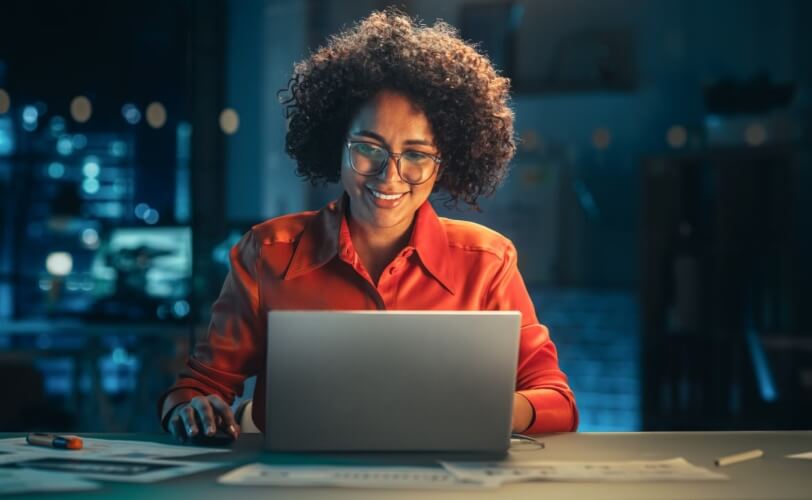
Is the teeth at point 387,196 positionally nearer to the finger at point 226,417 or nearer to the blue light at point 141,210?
the finger at point 226,417

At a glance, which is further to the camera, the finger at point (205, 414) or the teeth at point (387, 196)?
the teeth at point (387, 196)

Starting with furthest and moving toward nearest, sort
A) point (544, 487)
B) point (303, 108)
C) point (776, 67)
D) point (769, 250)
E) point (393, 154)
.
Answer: point (776, 67), point (769, 250), point (303, 108), point (393, 154), point (544, 487)

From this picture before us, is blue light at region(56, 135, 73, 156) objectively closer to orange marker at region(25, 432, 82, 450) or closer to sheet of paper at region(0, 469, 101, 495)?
orange marker at region(25, 432, 82, 450)

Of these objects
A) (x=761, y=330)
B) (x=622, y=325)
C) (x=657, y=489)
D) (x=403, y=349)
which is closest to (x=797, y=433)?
(x=657, y=489)

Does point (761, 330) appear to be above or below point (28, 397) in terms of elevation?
above

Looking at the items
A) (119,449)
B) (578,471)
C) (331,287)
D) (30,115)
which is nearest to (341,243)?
(331,287)

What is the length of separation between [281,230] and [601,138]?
3.40 metres

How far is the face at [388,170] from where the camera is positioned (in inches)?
67.8

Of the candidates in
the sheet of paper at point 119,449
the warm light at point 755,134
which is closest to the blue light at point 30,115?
the warm light at point 755,134

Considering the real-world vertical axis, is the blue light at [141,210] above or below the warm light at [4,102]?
below

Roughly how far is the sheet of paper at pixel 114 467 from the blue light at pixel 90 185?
389cm

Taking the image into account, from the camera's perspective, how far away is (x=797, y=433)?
5.00ft

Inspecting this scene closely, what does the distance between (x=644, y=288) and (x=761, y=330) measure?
55 centimetres

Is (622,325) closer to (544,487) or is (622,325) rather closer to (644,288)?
(644,288)
